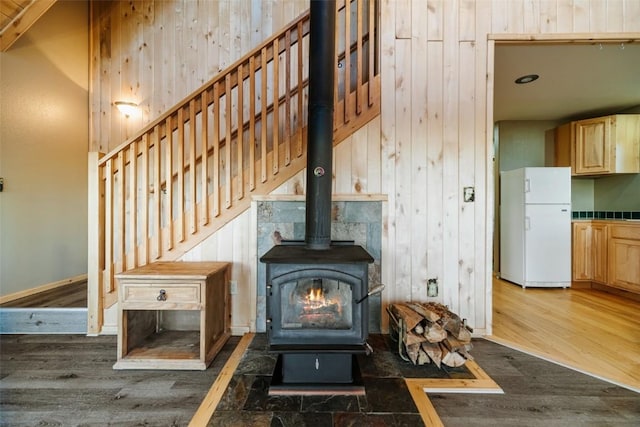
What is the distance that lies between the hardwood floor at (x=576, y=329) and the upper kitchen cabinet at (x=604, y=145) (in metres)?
1.73

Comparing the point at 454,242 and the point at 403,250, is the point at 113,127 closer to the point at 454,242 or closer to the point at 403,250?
the point at 403,250

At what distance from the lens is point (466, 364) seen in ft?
6.36

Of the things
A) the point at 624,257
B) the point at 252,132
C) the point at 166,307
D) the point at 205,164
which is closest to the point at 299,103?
the point at 252,132

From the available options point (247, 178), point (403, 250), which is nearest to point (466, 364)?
point (403, 250)

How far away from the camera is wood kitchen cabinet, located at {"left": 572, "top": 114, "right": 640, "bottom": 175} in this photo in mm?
3930

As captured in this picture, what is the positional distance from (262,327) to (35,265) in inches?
94.7

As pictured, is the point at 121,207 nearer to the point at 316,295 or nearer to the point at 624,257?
the point at 316,295

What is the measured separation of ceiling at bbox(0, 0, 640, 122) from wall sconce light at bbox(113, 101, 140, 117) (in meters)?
0.81

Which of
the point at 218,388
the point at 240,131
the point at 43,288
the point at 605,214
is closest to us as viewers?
the point at 218,388

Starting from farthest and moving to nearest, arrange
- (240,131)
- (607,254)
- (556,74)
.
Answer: (607,254) → (556,74) → (240,131)

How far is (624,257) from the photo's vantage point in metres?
3.56

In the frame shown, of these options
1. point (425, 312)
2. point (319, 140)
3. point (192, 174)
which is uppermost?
point (319, 140)

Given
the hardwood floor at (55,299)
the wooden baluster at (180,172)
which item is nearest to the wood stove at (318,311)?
the wooden baluster at (180,172)

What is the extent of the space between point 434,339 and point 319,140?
1484 millimetres
